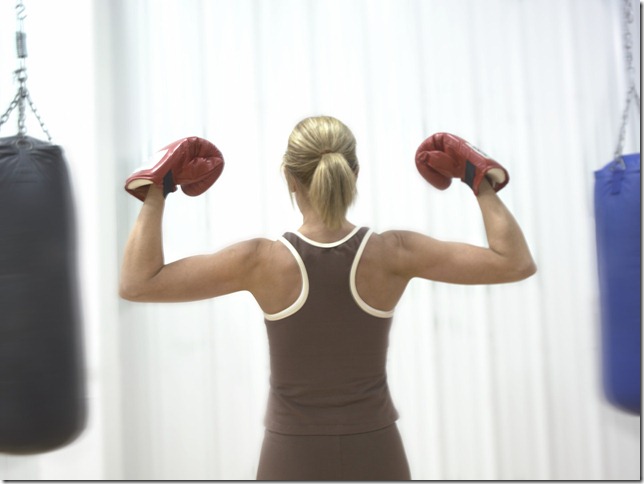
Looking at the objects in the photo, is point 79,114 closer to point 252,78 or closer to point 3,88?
point 3,88

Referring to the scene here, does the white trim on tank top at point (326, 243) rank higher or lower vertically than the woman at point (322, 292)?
higher

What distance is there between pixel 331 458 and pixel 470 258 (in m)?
0.47

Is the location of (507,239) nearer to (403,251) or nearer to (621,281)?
(403,251)

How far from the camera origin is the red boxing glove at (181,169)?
1.18 meters

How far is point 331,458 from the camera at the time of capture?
44.8 inches

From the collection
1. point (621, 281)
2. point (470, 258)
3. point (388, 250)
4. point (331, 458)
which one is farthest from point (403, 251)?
point (621, 281)

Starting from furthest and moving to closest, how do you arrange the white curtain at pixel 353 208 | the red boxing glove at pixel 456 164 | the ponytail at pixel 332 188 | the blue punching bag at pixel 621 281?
the white curtain at pixel 353 208
the blue punching bag at pixel 621 281
the red boxing glove at pixel 456 164
the ponytail at pixel 332 188

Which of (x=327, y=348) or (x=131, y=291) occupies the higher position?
(x=131, y=291)

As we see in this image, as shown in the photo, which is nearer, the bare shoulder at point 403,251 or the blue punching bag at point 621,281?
the bare shoulder at point 403,251

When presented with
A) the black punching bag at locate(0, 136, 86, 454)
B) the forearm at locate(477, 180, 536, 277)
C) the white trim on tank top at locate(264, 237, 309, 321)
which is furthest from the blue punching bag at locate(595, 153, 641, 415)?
the black punching bag at locate(0, 136, 86, 454)

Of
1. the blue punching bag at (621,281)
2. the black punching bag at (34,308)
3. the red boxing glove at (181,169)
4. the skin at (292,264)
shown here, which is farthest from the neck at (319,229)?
the blue punching bag at (621,281)

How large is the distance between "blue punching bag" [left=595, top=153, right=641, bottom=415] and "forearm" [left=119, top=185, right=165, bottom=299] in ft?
3.68

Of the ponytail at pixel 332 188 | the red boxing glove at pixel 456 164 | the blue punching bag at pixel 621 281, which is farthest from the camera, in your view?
the blue punching bag at pixel 621 281

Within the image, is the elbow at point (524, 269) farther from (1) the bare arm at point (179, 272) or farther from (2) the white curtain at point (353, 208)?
(2) the white curtain at point (353, 208)
